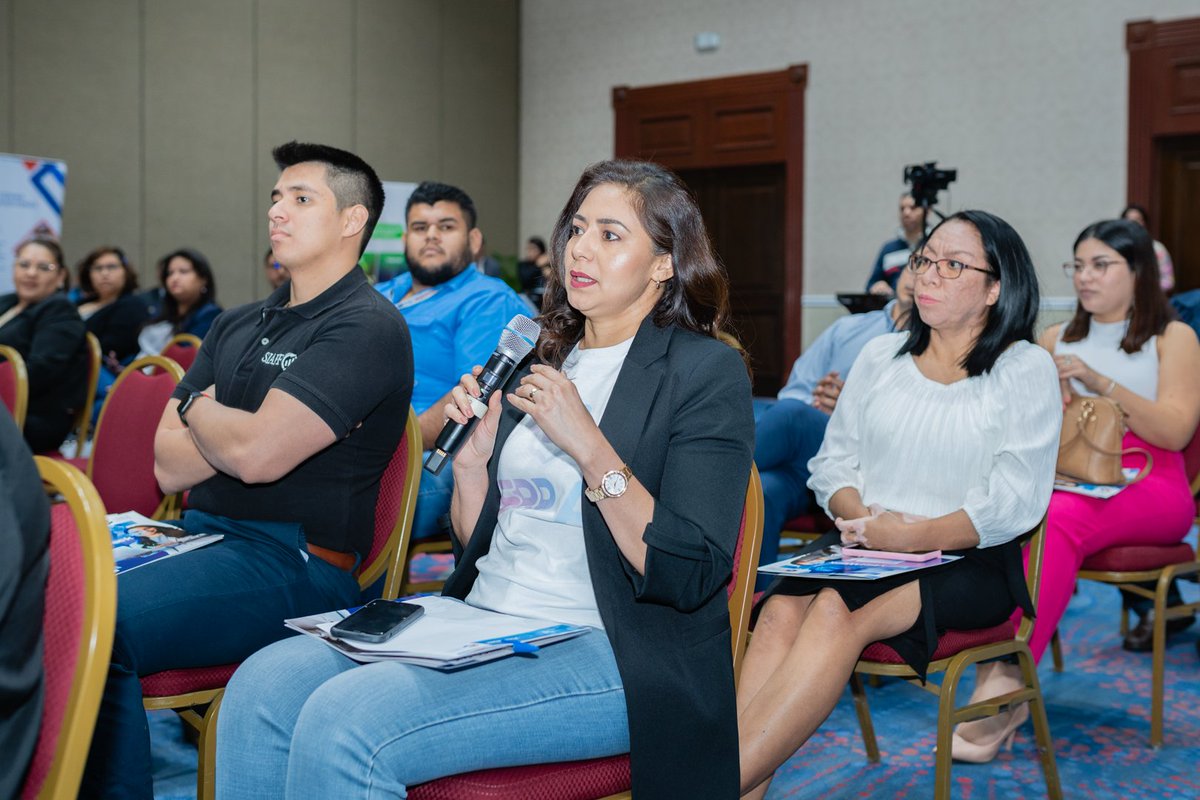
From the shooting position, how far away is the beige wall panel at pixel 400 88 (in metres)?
10.0

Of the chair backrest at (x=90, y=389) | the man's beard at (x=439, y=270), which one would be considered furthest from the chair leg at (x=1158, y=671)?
the chair backrest at (x=90, y=389)

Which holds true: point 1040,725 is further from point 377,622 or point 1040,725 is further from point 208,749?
point 208,749

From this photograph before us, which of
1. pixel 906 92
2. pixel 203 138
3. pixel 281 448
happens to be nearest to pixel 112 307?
pixel 203 138

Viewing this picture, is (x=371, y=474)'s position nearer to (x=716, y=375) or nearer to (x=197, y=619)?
(x=197, y=619)

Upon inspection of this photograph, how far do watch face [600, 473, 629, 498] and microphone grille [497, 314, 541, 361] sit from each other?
278 mm

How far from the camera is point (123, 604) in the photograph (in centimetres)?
175

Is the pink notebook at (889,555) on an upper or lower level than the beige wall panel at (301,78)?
lower

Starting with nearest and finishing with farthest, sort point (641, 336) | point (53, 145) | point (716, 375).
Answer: point (716, 375)
point (641, 336)
point (53, 145)

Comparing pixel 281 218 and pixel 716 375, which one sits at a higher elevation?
pixel 281 218

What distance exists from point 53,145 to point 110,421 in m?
6.37

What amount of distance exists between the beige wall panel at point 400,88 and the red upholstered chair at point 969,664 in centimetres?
855

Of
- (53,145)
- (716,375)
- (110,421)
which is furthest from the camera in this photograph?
(53,145)

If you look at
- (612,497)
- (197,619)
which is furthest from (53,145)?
(612,497)

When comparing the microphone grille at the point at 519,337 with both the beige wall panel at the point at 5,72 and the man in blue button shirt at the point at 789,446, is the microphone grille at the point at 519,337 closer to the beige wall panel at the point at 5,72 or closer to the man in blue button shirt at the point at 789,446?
the man in blue button shirt at the point at 789,446
